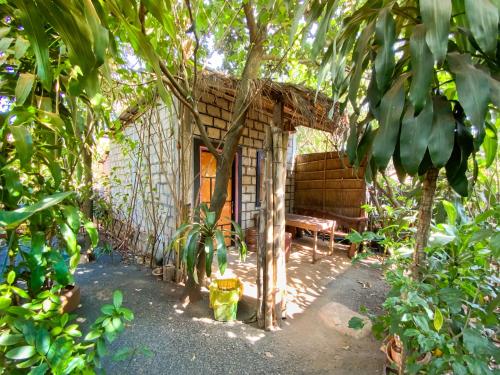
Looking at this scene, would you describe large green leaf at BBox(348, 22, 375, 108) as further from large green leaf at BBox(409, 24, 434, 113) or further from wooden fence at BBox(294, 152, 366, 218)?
wooden fence at BBox(294, 152, 366, 218)

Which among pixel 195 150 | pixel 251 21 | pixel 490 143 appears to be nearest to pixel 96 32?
pixel 490 143

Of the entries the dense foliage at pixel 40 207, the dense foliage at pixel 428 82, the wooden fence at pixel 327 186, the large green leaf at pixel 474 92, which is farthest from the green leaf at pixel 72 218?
the wooden fence at pixel 327 186

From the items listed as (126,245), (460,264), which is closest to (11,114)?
(460,264)

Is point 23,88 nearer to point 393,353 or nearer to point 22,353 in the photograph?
point 22,353

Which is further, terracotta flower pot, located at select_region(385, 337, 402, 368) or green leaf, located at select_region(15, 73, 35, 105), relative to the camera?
terracotta flower pot, located at select_region(385, 337, 402, 368)

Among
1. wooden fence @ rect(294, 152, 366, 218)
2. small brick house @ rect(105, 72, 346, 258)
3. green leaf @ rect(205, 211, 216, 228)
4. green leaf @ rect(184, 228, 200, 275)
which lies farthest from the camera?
wooden fence @ rect(294, 152, 366, 218)

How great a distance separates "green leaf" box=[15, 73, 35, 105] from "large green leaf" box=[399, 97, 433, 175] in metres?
1.34

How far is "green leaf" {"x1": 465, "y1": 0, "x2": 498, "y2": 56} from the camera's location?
29.5 inches

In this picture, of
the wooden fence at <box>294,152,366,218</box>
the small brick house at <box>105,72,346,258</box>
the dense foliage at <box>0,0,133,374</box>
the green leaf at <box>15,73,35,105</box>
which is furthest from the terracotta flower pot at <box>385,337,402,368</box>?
the wooden fence at <box>294,152,366,218</box>

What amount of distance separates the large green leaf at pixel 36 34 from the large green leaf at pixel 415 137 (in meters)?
1.14

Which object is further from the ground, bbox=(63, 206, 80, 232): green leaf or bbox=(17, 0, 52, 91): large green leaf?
bbox=(17, 0, 52, 91): large green leaf

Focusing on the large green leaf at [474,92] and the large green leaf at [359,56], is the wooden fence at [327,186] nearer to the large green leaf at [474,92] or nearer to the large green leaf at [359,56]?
the large green leaf at [359,56]

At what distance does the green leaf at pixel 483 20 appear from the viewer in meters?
0.75

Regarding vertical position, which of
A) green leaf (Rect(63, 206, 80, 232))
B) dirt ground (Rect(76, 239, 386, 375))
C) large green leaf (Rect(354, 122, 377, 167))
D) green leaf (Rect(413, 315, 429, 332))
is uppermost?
large green leaf (Rect(354, 122, 377, 167))
